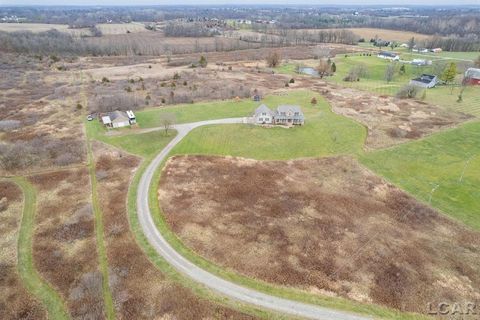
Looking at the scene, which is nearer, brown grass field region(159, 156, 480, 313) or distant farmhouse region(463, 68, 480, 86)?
brown grass field region(159, 156, 480, 313)

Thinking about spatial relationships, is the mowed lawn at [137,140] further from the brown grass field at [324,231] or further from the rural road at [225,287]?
Answer: the rural road at [225,287]

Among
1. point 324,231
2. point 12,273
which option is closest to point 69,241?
point 12,273

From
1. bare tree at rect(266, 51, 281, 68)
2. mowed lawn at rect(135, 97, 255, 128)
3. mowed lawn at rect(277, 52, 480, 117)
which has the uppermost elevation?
bare tree at rect(266, 51, 281, 68)

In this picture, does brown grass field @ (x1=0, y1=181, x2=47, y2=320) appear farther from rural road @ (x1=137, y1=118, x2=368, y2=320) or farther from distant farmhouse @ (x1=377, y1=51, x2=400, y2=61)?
distant farmhouse @ (x1=377, y1=51, x2=400, y2=61)

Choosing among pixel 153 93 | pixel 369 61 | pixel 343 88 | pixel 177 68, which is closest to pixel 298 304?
pixel 153 93

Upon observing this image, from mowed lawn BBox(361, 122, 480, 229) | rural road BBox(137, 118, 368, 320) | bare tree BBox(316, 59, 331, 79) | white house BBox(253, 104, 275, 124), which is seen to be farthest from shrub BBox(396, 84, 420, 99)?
rural road BBox(137, 118, 368, 320)

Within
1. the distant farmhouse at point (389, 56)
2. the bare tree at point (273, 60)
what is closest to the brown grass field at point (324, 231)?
the bare tree at point (273, 60)
